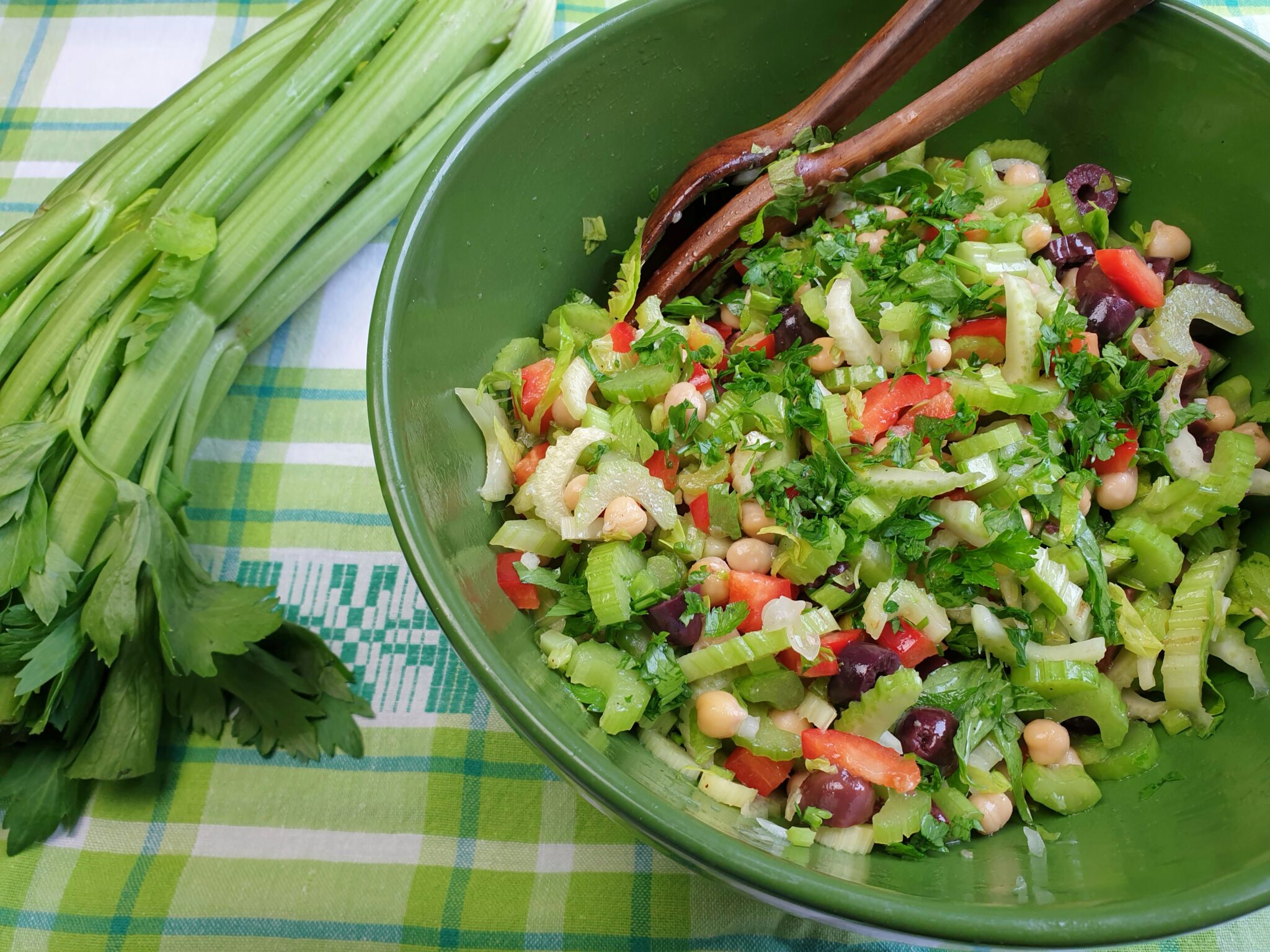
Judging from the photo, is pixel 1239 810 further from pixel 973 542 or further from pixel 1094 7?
pixel 1094 7

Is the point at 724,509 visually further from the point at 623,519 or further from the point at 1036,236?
the point at 1036,236

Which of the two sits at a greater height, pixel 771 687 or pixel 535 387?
pixel 535 387

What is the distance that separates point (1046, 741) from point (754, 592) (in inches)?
25.3

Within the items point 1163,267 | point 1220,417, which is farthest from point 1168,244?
point 1220,417

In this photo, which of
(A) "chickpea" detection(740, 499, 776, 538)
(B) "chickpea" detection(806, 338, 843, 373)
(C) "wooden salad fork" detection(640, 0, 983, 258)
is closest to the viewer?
(A) "chickpea" detection(740, 499, 776, 538)

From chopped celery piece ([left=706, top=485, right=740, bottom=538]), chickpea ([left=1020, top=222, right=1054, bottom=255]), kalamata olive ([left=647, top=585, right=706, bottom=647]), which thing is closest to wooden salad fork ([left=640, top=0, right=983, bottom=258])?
chickpea ([left=1020, top=222, right=1054, bottom=255])

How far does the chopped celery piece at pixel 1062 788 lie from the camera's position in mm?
1771

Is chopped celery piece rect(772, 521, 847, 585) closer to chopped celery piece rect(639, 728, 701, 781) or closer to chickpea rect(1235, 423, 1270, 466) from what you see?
chopped celery piece rect(639, 728, 701, 781)

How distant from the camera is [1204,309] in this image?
6.61 ft

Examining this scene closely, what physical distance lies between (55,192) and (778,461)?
8.04ft

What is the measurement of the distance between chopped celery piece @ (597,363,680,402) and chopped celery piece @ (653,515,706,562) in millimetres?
291

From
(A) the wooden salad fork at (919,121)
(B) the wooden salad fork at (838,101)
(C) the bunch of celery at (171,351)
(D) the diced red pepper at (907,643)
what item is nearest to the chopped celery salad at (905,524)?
(D) the diced red pepper at (907,643)

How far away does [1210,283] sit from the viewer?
6.69 ft

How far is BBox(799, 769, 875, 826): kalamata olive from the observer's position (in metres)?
1.65
